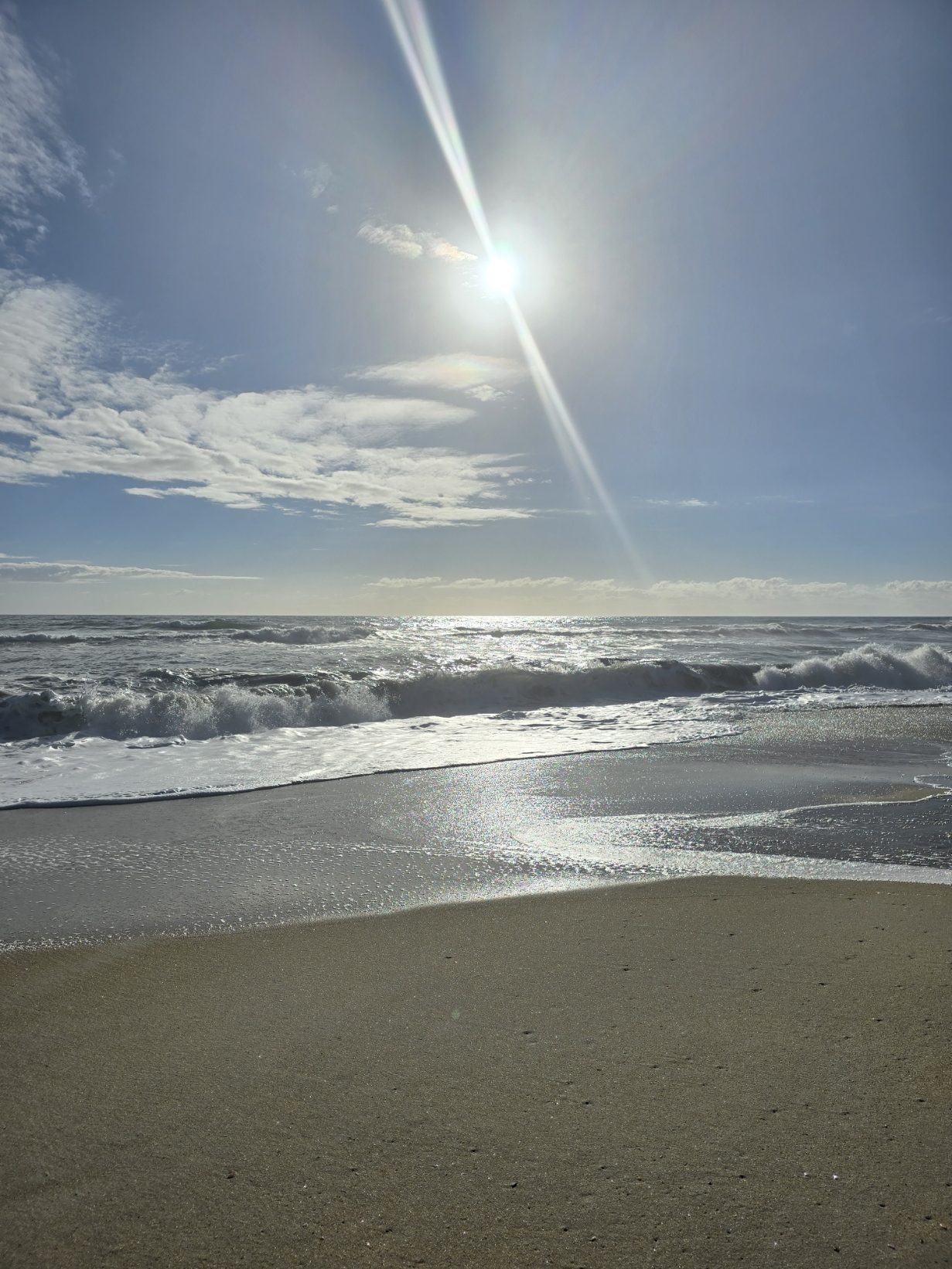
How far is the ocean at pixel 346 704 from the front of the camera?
8.41m

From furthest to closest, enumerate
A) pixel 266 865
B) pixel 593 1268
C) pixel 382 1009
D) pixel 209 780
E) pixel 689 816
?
pixel 209 780, pixel 689 816, pixel 266 865, pixel 382 1009, pixel 593 1268

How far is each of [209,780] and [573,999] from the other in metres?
5.47

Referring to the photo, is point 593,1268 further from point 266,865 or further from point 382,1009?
point 266,865

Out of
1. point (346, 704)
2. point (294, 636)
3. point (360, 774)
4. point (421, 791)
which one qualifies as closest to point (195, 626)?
point (294, 636)

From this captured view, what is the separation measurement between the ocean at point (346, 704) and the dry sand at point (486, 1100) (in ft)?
14.0

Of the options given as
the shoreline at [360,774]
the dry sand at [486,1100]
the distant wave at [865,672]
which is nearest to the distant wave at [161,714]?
the shoreline at [360,774]

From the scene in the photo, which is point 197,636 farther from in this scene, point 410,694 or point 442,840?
point 442,840

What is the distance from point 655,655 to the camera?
88.5ft

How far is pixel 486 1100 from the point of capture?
7.22 feet

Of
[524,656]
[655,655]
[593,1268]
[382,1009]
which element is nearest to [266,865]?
[382,1009]

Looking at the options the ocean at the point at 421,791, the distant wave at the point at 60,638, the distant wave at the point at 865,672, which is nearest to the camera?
the ocean at the point at 421,791

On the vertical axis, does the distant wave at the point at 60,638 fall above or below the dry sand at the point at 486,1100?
above

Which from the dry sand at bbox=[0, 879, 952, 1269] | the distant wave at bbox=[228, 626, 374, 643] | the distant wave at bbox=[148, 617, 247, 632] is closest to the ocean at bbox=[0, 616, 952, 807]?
the dry sand at bbox=[0, 879, 952, 1269]

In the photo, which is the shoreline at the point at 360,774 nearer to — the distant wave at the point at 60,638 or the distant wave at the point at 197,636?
the distant wave at the point at 197,636
